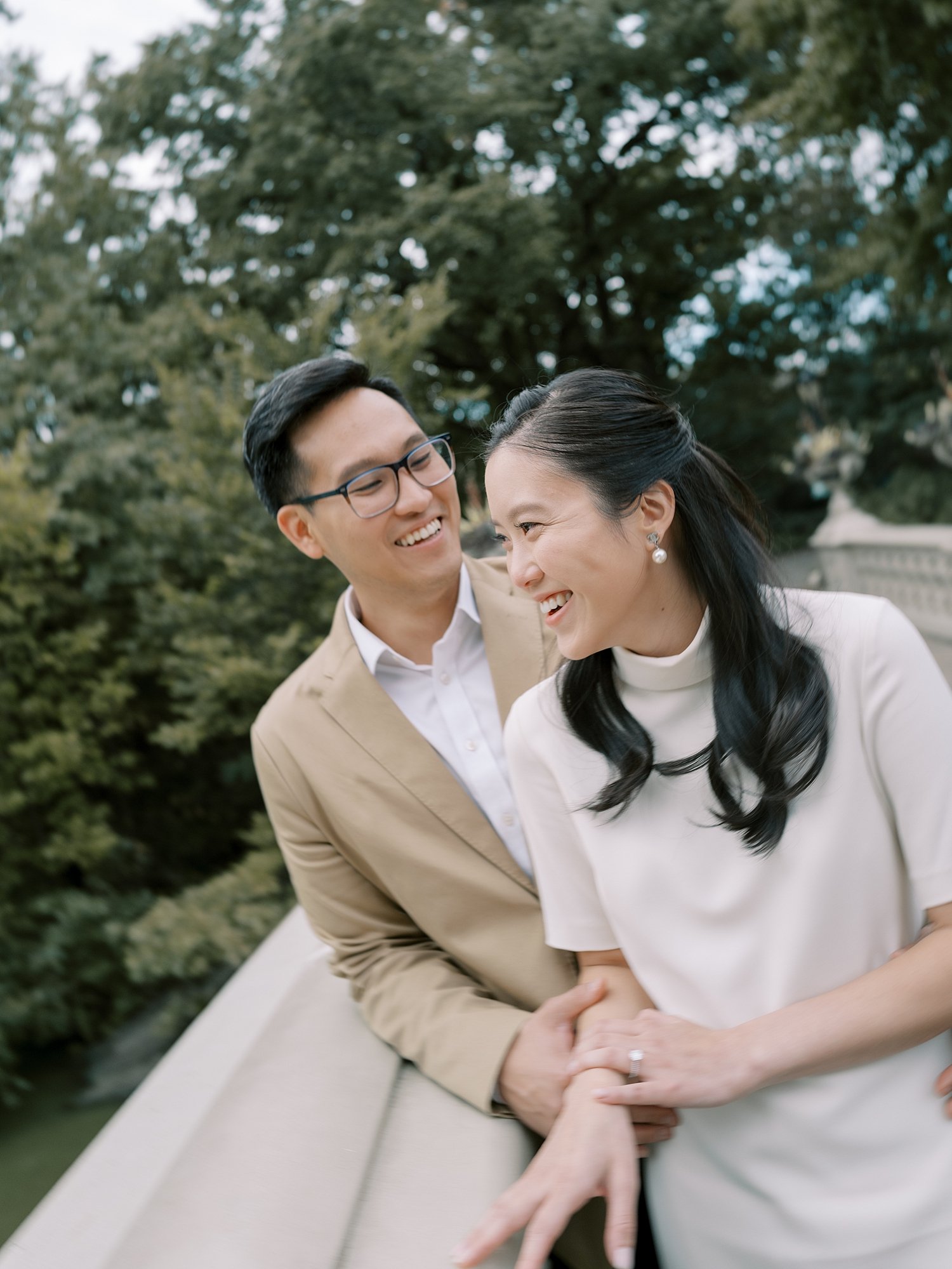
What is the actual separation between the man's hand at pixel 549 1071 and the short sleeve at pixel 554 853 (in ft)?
0.24

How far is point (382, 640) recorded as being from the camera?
207cm

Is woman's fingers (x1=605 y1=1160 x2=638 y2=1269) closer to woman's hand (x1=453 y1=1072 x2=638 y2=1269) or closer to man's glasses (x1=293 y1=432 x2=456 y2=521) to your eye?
woman's hand (x1=453 y1=1072 x2=638 y2=1269)

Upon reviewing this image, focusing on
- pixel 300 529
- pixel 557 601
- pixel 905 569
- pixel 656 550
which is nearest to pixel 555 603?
pixel 557 601

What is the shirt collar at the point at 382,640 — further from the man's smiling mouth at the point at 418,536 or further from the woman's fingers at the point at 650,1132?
the woman's fingers at the point at 650,1132

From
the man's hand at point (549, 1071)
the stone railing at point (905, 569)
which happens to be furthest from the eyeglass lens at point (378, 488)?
the stone railing at point (905, 569)

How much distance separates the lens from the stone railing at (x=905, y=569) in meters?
7.73

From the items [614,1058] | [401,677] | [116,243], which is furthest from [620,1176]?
[116,243]

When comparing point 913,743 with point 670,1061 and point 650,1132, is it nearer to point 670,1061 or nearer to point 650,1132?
point 670,1061

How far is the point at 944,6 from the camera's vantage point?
7477 millimetres

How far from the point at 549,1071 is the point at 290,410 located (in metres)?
1.21

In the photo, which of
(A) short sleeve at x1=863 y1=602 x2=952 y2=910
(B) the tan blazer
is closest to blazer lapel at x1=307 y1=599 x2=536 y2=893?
(B) the tan blazer

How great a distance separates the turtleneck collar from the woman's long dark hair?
17mm

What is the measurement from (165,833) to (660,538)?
941 centimetres

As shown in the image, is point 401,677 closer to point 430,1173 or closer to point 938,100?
point 430,1173
